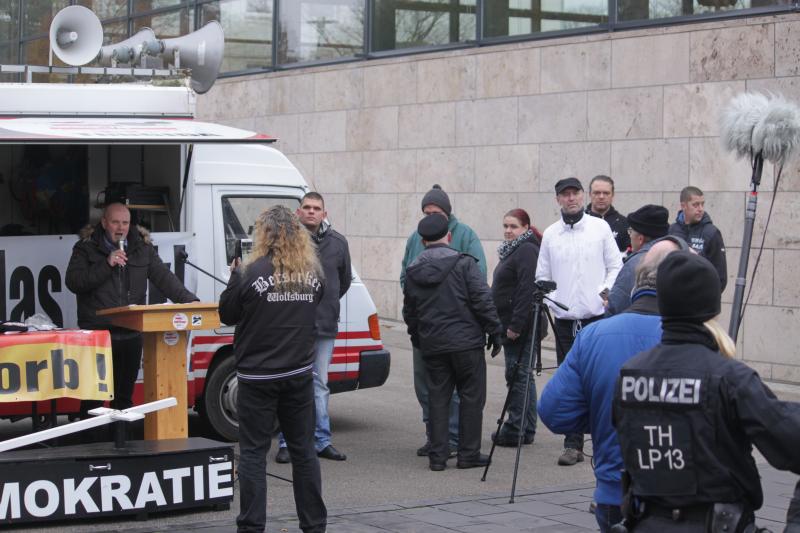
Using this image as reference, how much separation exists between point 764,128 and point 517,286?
2.39 m

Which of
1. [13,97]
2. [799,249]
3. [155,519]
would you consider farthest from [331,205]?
[155,519]

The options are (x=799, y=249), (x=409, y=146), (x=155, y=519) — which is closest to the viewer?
(x=155, y=519)

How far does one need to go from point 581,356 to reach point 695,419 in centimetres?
85

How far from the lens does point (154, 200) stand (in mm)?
9633

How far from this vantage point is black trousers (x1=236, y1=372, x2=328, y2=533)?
251 inches

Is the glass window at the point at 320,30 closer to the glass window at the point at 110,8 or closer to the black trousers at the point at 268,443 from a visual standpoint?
the glass window at the point at 110,8

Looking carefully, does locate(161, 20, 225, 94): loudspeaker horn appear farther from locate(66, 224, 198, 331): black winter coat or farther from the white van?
locate(66, 224, 198, 331): black winter coat

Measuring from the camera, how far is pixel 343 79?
16.7m

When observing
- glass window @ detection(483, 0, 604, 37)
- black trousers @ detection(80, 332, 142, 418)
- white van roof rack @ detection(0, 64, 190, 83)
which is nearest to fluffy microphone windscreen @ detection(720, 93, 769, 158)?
glass window @ detection(483, 0, 604, 37)

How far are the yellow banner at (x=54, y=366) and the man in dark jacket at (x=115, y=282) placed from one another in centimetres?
96

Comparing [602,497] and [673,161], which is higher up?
[673,161]

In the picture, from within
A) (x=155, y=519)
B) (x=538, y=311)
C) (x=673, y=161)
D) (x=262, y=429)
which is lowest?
(x=155, y=519)

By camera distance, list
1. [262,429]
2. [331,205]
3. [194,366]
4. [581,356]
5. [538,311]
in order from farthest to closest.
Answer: [331,205], [194,366], [538,311], [262,429], [581,356]

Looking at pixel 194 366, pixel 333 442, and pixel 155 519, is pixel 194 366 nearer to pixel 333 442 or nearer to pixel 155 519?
pixel 333 442
